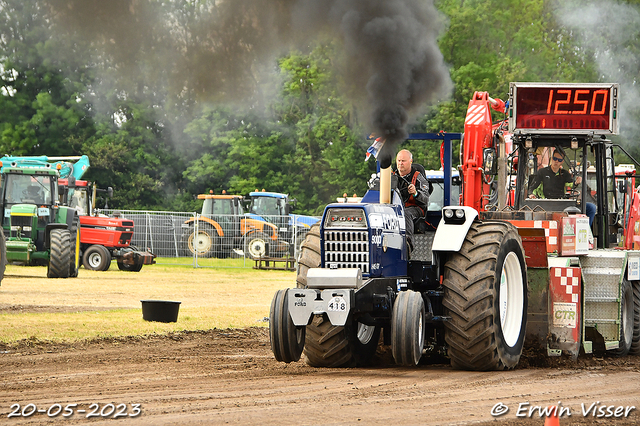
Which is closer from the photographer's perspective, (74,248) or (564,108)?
(564,108)

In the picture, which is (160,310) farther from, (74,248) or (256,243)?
(256,243)

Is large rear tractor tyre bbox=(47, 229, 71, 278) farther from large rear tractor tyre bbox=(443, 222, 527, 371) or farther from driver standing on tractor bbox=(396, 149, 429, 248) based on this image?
large rear tractor tyre bbox=(443, 222, 527, 371)

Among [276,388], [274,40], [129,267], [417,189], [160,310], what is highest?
[274,40]

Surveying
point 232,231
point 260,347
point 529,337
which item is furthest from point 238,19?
point 232,231

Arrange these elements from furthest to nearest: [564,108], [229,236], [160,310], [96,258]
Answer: [229,236] → [96,258] → [160,310] → [564,108]

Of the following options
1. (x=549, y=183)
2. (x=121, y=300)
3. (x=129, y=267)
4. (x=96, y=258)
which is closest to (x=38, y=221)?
(x=96, y=258)

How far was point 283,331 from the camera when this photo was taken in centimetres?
759

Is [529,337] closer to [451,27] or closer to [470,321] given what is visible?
[470,321]

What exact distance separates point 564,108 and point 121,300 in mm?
8783

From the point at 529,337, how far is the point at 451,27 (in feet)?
87.9

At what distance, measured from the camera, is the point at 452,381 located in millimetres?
7367

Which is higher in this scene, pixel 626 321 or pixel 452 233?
pixel 452 233

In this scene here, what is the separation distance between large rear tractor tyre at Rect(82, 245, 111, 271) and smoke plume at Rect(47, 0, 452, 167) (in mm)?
16972

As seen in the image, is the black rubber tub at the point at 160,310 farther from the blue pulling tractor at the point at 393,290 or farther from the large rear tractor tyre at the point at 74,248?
the large rear tractor tyre at the point at 74,248
